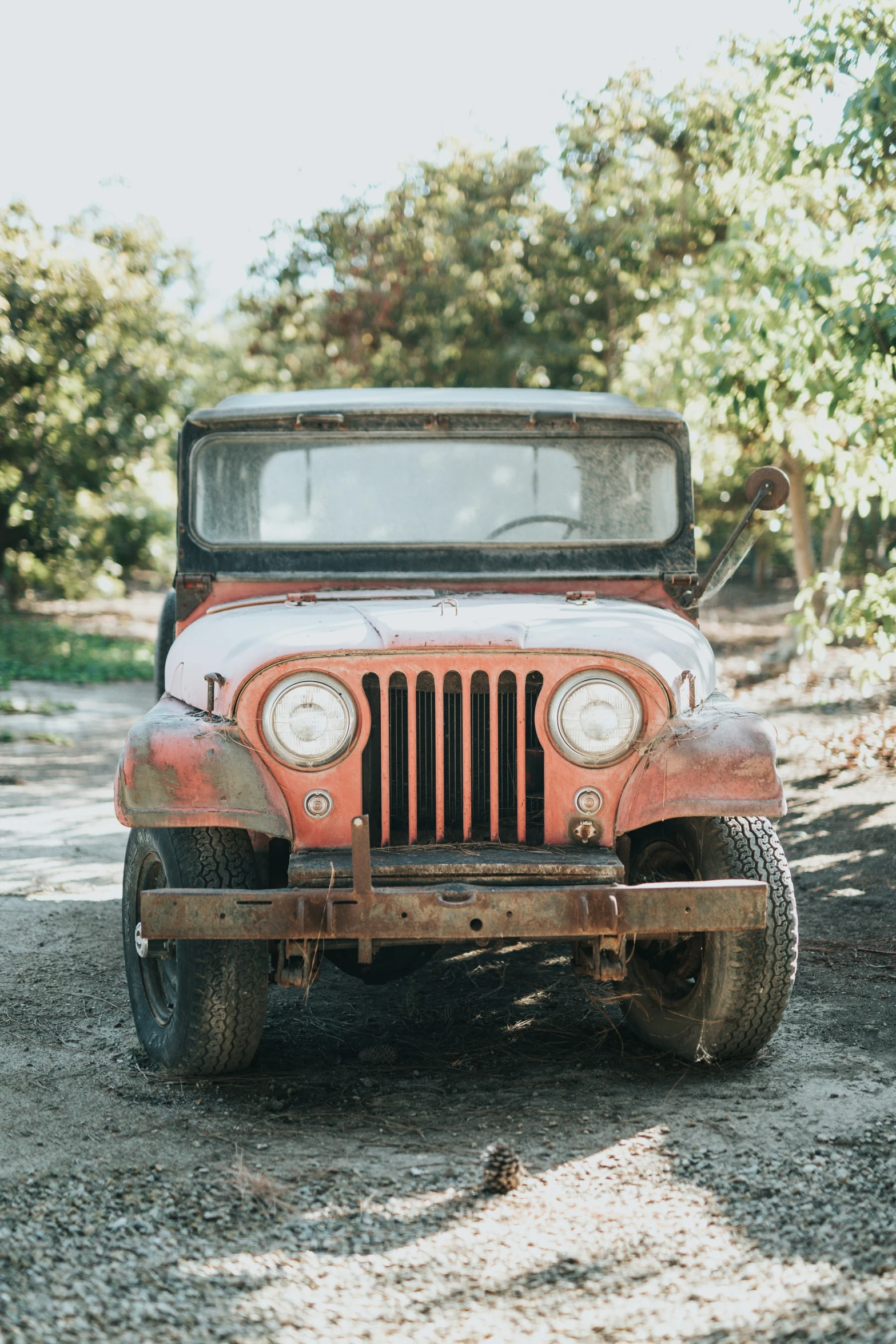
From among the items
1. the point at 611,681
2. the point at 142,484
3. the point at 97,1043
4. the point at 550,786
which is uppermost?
the point at 142,484

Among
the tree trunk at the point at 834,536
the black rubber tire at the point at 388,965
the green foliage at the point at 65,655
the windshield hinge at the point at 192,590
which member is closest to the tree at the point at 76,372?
the green foliage at the point at 65,655

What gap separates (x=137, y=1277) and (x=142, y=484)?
24279mm

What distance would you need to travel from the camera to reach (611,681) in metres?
3.54

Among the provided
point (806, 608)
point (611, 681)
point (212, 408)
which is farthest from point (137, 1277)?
point (806, 608)

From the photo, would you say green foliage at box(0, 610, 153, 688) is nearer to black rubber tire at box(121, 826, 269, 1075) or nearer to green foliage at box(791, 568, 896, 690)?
green foliage at box(791, 568, 896, 690)

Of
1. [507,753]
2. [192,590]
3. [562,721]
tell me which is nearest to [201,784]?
[507,753]

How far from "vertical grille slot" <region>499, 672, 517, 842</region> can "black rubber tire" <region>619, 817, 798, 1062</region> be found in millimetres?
508

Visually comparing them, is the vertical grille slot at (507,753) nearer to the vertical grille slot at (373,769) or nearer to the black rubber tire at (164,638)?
the vertical grille slot at (373,769)

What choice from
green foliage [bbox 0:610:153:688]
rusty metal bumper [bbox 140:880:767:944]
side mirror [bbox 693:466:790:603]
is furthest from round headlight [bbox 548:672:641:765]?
green foliage [bbox 0:610:153:688]

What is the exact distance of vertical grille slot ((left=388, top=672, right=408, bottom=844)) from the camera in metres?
3.56

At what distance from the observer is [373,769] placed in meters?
3.62

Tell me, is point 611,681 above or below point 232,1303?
above

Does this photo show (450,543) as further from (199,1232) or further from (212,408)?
(199,1232)

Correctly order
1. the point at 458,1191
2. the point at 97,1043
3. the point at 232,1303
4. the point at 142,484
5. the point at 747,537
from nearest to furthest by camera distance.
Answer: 1. the point at 232,1303
2. the point at 458,1191
3. the point at 97,1043
4. the point at 747,537
5. the point at 142,484
